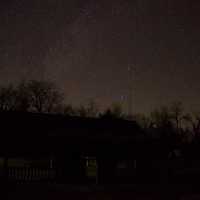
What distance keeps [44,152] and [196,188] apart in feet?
24.9

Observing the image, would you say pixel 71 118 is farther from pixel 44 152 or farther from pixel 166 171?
pixel 166 171

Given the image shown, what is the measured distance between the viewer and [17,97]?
186ft

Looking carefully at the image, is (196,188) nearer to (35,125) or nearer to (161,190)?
(161,190)

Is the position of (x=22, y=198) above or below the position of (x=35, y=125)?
below

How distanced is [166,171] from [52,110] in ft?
135

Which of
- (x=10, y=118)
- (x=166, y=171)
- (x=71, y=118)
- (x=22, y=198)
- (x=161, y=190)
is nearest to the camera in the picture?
(x=161, y=190)

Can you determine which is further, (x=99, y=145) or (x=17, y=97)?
(x=17, y=97)

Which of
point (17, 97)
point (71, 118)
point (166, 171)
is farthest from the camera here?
point (17, 97)

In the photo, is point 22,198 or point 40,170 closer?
point 22,198

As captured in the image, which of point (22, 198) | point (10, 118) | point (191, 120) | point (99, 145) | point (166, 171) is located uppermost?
point (191, 120)

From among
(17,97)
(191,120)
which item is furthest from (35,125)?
(191,120)

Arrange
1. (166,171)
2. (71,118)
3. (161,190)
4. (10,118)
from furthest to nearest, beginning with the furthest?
1. (71,118)
2. (10,118)
3. (166,171)
4. (161,190)

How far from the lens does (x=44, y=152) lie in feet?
60.1

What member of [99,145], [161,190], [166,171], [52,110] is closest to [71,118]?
[99,145]
